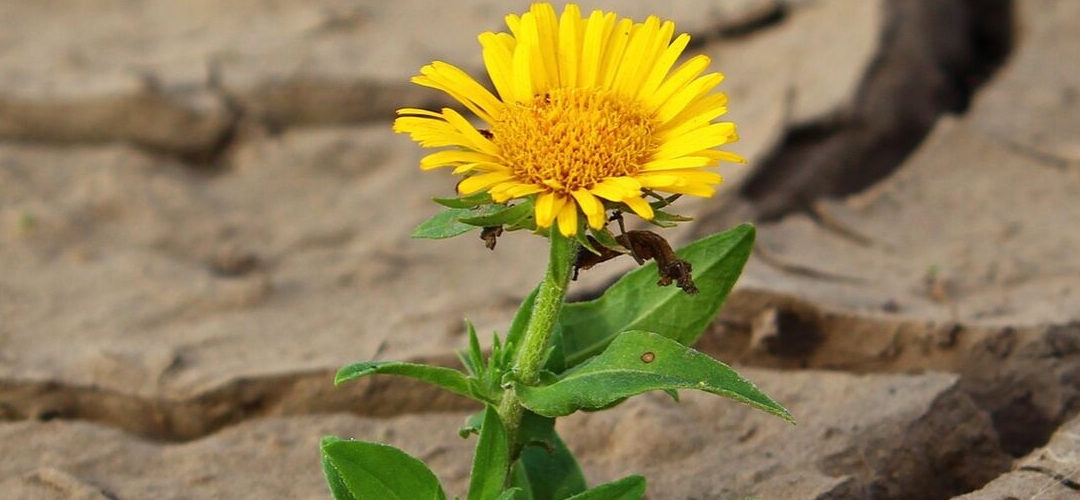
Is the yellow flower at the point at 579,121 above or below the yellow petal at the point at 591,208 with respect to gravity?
above

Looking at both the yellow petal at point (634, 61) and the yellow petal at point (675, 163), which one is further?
the yellow petal at point (634, 61)

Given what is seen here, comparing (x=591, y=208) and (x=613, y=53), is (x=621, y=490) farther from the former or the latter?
(x=613, y=53)

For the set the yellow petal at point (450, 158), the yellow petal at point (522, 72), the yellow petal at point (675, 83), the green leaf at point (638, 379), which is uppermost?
the yellow petal at point (522, 72)

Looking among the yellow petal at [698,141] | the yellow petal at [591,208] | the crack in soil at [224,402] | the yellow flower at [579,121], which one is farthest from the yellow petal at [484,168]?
the crack in soil at [224,402]

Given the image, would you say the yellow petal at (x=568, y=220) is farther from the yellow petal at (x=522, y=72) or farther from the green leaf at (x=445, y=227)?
the yellow petal at (x=522, y=72)

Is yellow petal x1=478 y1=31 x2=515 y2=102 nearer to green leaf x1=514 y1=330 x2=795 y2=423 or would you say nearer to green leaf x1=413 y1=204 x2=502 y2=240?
green leaf x1=413 y1=204 x2=502 y2=240

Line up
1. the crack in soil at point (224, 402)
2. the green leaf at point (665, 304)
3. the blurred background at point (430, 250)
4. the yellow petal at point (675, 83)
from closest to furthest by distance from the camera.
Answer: the yellow petal at point (675, 83)
the green leaf at point (665, 304)
the blurred background at point (430, 250)
the crack in soil at point (224, 402)
